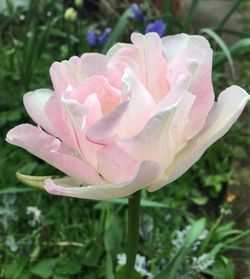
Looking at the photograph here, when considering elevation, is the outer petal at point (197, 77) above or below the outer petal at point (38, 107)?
above

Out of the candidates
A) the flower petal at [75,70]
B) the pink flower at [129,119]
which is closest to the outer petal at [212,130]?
the pink flower at [129,119]

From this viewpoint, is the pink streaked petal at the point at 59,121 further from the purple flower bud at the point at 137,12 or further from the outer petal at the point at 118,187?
the purple flower bud at the point at 137,12

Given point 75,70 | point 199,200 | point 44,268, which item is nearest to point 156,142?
point 75,70

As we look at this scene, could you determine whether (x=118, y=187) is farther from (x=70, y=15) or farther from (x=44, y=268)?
(x=70, y=15)

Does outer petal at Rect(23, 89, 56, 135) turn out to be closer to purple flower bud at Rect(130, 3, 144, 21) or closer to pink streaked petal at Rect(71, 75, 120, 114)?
pink streaked petal at Rect(71, 75, 120, 114)

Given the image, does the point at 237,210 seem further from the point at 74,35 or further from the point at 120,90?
the point at 120,90

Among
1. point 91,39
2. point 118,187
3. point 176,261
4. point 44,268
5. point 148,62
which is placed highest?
point 148,62

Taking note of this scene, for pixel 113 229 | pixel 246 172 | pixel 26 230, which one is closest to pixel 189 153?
pixel 113 229
